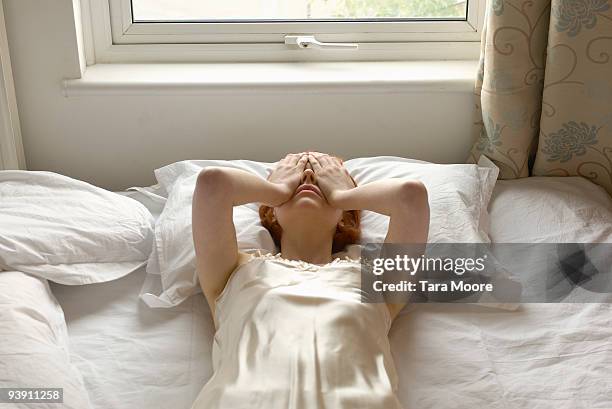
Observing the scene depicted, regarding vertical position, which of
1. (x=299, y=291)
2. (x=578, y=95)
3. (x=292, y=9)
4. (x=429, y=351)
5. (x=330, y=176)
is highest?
(x=292, y=9)

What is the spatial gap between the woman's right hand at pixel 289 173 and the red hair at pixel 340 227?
73mm

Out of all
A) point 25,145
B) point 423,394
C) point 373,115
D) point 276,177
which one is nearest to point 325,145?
point 373,115

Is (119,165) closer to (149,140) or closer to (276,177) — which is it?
(149,140)

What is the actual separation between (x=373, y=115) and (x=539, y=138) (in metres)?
0.42

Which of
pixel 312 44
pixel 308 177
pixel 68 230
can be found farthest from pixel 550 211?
pixel 68 230

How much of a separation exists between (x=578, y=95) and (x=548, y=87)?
0.07 metres

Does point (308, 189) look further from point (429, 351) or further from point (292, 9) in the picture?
point (292, 9)

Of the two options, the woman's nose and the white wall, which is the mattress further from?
the white wall

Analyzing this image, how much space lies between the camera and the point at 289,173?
177 cm

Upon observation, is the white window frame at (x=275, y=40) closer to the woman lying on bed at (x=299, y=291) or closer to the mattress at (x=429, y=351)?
the woman lying on bed at (x=299, y=291)

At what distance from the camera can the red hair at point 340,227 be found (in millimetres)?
1762

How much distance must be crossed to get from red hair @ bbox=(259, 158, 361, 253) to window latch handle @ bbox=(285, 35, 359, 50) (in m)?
0.63

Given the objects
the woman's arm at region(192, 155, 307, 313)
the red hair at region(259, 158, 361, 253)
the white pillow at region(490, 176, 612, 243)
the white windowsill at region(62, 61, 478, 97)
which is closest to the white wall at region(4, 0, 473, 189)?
the white windowsill at region(62, 61, 478, 97)

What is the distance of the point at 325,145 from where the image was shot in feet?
7.13
